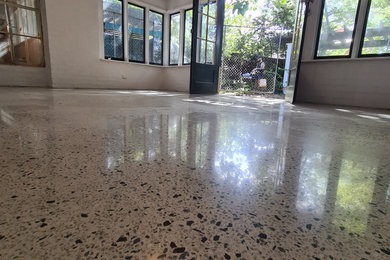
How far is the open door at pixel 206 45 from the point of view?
4895 mm

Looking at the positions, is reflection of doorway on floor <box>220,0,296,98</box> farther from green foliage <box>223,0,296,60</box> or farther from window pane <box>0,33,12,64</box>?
window pane <box>0,33,12,64</box>

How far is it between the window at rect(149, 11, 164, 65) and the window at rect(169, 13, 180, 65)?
32 centimetres

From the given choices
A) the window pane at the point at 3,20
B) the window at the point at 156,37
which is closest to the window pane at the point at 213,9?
the window at the point at 156,37

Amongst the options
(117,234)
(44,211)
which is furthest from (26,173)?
(117,234)

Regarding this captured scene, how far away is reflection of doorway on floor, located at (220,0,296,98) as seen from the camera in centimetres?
683

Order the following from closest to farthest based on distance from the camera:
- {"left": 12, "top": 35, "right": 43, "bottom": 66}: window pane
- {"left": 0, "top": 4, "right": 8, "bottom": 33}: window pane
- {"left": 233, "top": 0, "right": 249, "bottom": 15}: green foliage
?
{"left": 0, "top": 4, "right": 8, "bottom": 33}: window pane
{"left": 12, "top": 35, "right": 43, "bottom": 66}: window pane
{"left": 233, "top": 0, "right": 249, "bottom": 15}: green foliage

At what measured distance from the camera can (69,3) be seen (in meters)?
4.72

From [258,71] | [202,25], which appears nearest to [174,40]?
[202,25]

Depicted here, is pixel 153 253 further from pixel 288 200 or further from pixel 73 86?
pixel 73 86

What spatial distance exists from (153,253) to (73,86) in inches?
230

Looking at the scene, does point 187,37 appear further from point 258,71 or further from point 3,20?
point 3,20

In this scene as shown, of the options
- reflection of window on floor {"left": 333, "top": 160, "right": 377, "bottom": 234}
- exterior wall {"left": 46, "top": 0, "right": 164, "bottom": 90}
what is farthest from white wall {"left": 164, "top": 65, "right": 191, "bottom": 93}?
reflection of window on floor {"left": 333, "top": 160, "right": 377, "bottom": 234}

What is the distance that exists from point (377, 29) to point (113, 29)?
583cm

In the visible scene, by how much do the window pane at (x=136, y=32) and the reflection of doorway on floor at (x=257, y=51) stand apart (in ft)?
8.73
